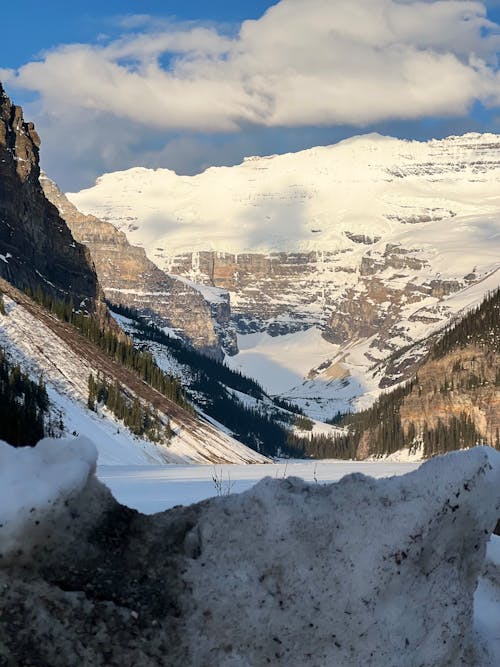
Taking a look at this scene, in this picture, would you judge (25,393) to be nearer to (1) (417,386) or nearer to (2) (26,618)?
(2) (26,618)

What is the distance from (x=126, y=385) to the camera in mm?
105938

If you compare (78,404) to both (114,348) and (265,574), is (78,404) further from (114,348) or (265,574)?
(265,574)

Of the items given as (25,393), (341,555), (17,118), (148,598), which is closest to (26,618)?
(148,598)

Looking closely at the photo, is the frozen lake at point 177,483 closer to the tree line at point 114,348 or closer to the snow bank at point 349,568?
the snow bank at point 349,568

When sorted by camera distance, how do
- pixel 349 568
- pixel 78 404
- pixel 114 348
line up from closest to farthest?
pixel 349 568
pixel 78 404
pixel 114 348

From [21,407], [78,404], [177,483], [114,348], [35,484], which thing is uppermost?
[35,484]

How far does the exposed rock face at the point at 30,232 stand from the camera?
13762 centimetres

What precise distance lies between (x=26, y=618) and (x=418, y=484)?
3354mm

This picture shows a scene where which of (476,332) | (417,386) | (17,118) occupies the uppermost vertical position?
(17,118)

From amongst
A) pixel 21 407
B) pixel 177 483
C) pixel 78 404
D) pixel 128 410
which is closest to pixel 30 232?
pixel 128 410

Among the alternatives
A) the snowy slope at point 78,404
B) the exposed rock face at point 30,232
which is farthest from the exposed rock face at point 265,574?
the exposed rock face at point 30,232

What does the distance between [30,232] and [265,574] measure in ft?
482

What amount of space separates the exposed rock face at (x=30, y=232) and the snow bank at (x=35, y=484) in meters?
123

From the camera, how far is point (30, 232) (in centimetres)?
14788
